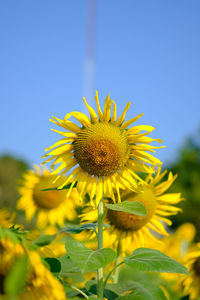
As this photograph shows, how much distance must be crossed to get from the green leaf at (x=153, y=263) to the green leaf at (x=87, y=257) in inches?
4.1

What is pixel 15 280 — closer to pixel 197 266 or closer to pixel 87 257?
pixel 87 257

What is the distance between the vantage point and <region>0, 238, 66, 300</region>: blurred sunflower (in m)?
1.05

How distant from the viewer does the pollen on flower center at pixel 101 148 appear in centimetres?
210

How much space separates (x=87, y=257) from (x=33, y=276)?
0.42m

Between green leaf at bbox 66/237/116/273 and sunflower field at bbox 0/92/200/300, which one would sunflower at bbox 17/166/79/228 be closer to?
sunflower field at bbox 0/92/200/300

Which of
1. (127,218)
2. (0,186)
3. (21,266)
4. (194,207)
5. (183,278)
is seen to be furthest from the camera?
(194,207)

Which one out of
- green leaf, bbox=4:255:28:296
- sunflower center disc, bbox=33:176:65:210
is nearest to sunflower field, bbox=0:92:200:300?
green leaf, bbox=4:255:28:296

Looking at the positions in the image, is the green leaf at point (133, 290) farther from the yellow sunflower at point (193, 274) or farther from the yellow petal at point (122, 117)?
the yellow sunflower at point (193, 274)

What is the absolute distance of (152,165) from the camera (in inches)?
87.4

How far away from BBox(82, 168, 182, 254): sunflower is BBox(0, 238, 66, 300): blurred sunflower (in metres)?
1.45

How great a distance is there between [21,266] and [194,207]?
4064 centimetres

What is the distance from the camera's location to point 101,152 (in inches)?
83.8

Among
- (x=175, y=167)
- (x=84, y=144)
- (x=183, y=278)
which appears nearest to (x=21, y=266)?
(x=84, y=144)

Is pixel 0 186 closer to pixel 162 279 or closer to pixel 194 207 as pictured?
pixel 194 207
